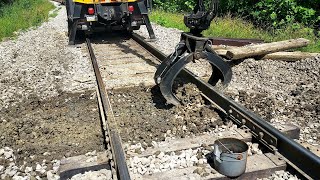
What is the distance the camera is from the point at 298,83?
5.70m

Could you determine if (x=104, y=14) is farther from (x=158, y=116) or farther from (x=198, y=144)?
(x=198, y=144)

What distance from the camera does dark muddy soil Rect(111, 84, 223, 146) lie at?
409 cm

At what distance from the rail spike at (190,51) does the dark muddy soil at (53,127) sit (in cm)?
105

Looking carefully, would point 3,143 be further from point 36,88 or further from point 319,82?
point 319,82

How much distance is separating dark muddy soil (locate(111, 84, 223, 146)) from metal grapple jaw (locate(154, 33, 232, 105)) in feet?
0.84

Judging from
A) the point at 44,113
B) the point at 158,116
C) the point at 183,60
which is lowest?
the point at 44,113

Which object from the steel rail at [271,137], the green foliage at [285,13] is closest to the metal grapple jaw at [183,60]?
the steel rail at [271,137]

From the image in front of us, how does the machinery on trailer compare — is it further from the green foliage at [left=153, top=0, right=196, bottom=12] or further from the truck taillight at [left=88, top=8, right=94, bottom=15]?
the green foliage at [left=153, top=0, right=196, bottom=12]

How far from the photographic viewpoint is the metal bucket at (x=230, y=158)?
302 cm

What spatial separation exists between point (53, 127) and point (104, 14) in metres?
5.77

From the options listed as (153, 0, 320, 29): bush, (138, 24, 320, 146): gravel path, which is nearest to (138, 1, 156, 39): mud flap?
(138, 24, 320, 146): gravel path

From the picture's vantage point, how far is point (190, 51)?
4.71m

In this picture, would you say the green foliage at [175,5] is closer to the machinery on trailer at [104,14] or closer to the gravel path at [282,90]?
the machinery on trailer at [104,14]

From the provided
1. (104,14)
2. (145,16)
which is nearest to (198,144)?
(104,14)
